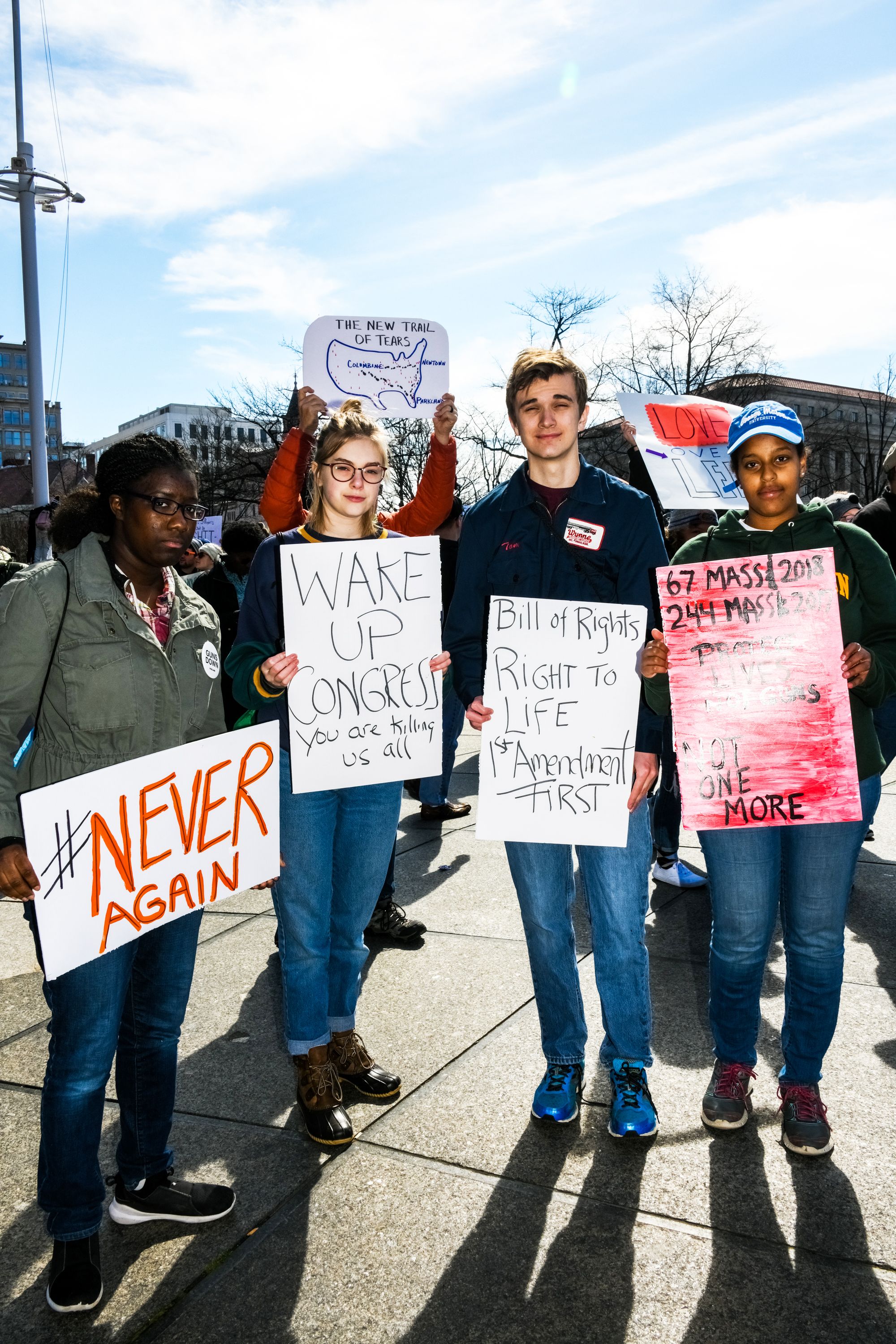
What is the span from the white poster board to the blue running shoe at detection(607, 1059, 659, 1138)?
3.17m

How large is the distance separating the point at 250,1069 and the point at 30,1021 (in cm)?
95

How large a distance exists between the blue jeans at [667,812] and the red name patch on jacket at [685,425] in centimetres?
170

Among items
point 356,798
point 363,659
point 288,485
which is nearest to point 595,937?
point 356,798

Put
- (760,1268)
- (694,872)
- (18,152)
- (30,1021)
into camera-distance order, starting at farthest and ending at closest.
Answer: (18,152)
(694,872)
(30,1021)
(760,1268)

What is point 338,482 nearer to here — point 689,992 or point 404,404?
point 404,404

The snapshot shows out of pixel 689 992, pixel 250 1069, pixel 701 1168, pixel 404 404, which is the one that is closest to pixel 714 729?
pixel 701 1168

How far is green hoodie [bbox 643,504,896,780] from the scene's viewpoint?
8.70 feet

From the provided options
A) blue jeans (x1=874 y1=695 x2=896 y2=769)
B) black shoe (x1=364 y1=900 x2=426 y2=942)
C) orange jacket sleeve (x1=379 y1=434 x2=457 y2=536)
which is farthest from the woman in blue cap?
blue jeans (x1=874 y1=695 x2=896 y2=769)

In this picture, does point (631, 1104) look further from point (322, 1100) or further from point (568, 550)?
point (568, 550)

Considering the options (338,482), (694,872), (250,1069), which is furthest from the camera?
(694,872)

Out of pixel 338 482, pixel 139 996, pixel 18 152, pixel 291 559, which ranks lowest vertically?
pixel 139 996

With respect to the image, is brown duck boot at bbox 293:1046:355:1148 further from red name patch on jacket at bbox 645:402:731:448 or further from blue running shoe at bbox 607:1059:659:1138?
red name patch on jacket at bbox 645:402:731:448

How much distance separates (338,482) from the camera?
2838 millimetres

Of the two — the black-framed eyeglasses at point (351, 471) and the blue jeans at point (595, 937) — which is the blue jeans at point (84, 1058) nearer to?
the blue jeans at point (595, 937)
